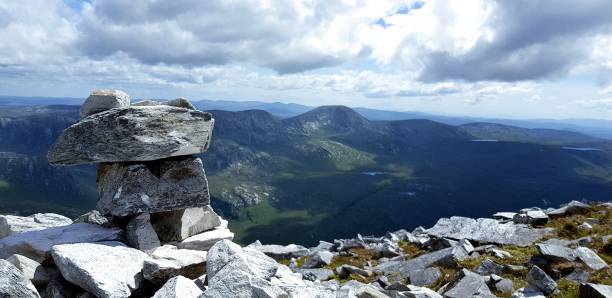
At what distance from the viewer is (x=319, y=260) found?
97.7 ft

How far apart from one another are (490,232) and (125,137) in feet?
87.2

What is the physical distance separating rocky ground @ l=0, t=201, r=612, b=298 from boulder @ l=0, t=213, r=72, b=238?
0.06m

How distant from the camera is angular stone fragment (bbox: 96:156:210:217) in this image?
1866 centimetres

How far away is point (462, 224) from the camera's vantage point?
1385 inches

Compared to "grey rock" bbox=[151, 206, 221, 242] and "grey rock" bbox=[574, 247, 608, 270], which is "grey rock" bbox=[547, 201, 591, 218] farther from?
"grey rock" bbox=[151, 206, 221, 242]

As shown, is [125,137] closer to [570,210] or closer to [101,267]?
[101,267]

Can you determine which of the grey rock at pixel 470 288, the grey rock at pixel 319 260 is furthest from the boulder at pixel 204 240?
the grey rock at pixel 470 288

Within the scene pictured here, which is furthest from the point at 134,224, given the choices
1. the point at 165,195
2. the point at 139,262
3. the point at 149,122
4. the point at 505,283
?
the point at 505,283

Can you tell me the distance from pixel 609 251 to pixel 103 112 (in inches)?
1117

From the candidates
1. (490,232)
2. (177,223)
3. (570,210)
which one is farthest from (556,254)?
(177,223)

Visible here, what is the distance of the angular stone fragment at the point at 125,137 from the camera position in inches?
720

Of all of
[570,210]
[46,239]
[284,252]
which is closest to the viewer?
[46,239]

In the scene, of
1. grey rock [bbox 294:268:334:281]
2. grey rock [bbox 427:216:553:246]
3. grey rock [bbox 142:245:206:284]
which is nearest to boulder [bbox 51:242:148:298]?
grey rock [bbox 142:245:206:284]

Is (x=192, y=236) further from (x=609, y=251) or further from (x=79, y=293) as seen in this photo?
(x=609, y=251)
